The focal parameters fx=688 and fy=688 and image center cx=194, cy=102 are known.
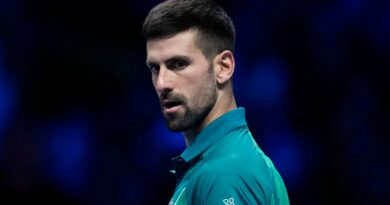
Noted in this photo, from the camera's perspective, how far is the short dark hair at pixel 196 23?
2.08 meters

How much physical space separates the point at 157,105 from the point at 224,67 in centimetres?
248

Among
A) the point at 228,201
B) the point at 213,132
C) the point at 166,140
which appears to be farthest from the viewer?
the point at 166,140

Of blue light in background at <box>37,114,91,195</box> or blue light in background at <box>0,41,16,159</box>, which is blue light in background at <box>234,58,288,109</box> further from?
blue light in background at <box>0,41,16,159</box>

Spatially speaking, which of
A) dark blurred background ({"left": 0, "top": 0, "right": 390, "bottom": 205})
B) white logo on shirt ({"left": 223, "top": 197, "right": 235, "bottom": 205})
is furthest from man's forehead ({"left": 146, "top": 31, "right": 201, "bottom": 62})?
dark blurred background ({"left": 0, "top": 0, "right": 390, "bottom": 205})

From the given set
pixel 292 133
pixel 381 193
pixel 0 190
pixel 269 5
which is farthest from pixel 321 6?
pixel 0 190

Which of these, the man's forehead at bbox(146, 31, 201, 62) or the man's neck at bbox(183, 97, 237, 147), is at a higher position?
the man's forehead at bbox(146, 31, 201, 62)

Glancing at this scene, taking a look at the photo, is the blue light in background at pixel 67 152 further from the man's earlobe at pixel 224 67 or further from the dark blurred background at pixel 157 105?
the man's earlobe at pixel 224 67

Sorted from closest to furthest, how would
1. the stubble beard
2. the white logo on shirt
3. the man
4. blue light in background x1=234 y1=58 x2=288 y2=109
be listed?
the white logo on shirt → the man → the stubble beard → blue light in background x1=234 y1=58 x2=288 y2=109

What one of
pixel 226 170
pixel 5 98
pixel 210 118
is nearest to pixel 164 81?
pixel 210 118

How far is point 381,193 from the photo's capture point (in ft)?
14.0

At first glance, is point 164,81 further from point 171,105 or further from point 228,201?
point 228,201

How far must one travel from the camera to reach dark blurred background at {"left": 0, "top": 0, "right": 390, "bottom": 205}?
4336 mm

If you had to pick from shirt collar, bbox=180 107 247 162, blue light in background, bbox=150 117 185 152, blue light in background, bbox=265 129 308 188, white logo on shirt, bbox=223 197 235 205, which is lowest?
blue light in background, bbox=265 129 308 188

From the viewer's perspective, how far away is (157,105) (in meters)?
4.57
